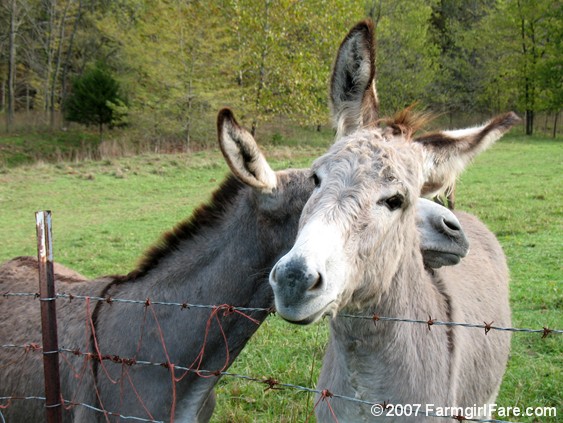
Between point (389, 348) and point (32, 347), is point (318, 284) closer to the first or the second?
point (389, 348)

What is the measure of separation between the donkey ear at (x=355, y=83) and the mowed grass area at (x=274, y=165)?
7.06 feet

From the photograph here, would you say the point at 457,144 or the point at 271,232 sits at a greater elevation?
the point at 457,144

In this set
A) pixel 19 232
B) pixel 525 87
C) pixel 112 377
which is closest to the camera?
pixel 112 377

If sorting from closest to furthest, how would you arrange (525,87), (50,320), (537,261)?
1. (50,320)
2. (537,261)
3. (525,87)

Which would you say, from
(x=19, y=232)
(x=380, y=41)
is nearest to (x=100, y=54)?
(x=380, y=41)

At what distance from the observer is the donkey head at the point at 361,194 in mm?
1849

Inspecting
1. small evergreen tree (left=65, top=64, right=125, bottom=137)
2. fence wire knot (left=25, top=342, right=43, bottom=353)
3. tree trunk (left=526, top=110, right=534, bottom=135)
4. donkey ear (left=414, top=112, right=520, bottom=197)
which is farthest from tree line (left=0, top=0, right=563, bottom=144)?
donkey ear (left=414, top=112, right=520, bottom=197)

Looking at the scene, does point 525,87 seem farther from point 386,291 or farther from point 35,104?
point 386,291

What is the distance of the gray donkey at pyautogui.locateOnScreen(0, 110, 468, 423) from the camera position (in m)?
2.90

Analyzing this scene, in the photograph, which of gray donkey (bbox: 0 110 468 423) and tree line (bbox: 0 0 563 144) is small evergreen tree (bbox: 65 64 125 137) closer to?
tree line (bbox: 0 0 563 144)

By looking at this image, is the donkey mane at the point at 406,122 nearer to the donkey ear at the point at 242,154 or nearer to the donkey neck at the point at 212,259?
the donkey ear at the point at 242,154

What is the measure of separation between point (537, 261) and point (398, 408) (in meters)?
6.46

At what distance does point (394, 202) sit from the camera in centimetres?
226

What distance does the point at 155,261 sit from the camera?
3354 millimetres
